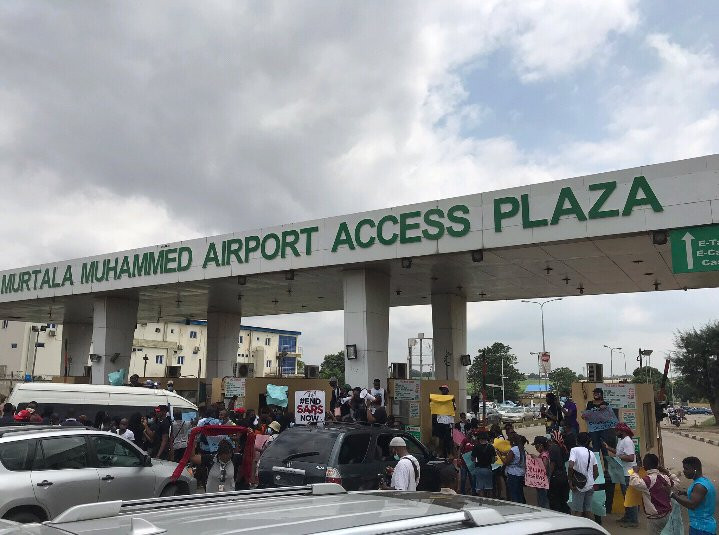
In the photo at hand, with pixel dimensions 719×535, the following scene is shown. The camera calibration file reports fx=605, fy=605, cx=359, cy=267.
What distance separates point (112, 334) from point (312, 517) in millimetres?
24029

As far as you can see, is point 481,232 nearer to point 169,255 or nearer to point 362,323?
point 362,323

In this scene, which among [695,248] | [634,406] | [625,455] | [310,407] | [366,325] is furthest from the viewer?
[366,325]

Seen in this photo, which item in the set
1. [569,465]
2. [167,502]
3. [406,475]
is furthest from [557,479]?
[167,502]

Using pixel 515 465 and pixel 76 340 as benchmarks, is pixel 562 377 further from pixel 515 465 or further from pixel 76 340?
pixel 515 465

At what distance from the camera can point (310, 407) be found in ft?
49.3

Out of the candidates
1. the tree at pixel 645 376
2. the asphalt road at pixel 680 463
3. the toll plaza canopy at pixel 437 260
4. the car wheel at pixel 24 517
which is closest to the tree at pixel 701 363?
the tree at pixel 645 376

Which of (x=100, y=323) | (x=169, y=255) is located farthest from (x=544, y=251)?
(x=100, y=323)

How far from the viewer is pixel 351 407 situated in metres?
15.4

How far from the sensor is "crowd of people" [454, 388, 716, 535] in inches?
280

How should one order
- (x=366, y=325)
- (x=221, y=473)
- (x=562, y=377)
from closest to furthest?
(x=221, y=473), (x=366, y=325), (x=562, y=377)

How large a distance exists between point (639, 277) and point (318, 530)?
19480mm

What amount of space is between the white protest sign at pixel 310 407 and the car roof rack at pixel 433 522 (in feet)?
41.5

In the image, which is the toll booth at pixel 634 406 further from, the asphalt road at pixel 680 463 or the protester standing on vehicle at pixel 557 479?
the protester standing on vehicle at pixel 557 479

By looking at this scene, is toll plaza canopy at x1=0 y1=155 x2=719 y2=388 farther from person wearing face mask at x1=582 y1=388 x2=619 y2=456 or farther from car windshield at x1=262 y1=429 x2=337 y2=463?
car windshield at x1=262 y1=429 x2=337 y2=463
